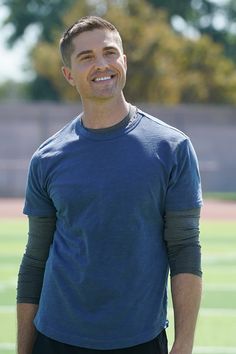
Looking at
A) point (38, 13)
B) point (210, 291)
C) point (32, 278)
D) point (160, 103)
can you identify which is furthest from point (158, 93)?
point (32, 278)

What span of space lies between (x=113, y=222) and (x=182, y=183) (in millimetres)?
281

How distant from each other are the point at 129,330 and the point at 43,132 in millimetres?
32141

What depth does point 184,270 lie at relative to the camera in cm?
336

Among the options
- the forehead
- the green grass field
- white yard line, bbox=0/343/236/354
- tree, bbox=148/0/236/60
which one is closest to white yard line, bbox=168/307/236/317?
the green grass field

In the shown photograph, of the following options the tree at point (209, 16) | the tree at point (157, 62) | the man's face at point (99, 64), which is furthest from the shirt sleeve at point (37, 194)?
the tree at point (209, 16)

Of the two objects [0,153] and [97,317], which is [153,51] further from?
[97,317]

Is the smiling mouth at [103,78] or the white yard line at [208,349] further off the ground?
the smiling mouth at [103,78]

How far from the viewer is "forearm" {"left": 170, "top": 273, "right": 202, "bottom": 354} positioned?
3291 millimetres

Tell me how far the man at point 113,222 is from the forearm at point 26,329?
0.20 ft

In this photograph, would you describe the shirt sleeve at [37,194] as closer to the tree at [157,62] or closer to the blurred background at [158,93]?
the blurred background at [158,93]

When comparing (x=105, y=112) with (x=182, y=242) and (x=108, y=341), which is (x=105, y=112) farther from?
(x=108, y=341)

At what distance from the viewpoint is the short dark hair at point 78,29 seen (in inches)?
135

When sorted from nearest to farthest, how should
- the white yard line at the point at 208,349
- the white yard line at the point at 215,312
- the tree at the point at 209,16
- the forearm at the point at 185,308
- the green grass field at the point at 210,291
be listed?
the forearm at the point at 185,308
the white yard line at the point at 208,349
the green grass field at the point at 210,291
the white yard line at the point at 215,312
the tree at the point at 209,16

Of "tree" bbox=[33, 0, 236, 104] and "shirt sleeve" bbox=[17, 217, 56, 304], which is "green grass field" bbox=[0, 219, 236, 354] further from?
"tree" bbox=[33, 0, 236, 104]
